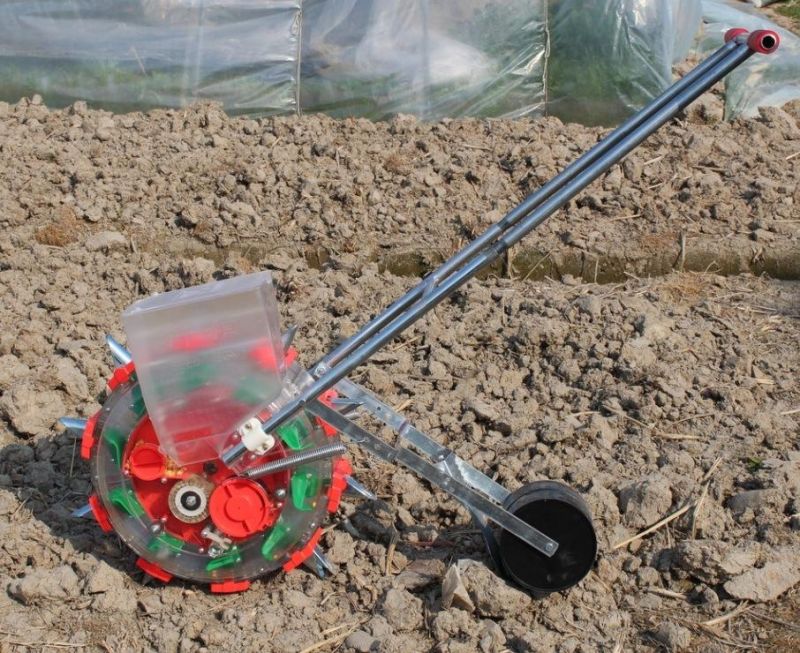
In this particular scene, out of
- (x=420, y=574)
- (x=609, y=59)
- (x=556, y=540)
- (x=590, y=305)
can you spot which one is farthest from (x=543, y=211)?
(x=609, y=59)

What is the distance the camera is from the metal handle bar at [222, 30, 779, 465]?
9.27 feet

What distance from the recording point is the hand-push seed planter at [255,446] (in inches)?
120

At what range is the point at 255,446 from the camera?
10.1 feet

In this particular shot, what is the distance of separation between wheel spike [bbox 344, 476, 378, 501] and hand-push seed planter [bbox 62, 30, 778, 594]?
0.04 ft

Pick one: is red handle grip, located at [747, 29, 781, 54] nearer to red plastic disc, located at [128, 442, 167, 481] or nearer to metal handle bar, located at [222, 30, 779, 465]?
metal handle bar, located at [222, 30, 779, 465]

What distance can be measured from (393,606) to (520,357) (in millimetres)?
1346

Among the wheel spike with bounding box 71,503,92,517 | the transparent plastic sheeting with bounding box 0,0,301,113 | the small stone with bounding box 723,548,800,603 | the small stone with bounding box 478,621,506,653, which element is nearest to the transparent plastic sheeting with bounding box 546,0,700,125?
the transparent plastic sheeting with bounding box 0,0,301,113

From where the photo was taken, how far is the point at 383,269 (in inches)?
204

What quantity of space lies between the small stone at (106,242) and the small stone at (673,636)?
3209mm

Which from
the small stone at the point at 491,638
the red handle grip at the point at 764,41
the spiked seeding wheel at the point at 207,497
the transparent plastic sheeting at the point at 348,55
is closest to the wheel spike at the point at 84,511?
the spiked seeding wheel at the point at 207,497

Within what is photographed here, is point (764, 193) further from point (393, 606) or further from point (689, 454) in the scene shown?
point (393, 606)

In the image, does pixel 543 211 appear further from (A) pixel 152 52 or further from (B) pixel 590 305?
(A) pixel 152 52

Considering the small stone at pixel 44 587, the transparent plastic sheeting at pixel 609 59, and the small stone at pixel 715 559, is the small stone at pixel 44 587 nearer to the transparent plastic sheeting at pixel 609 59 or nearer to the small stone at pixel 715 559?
the small stone at pixel 715 559

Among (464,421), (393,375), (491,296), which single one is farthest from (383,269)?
(464,421)
